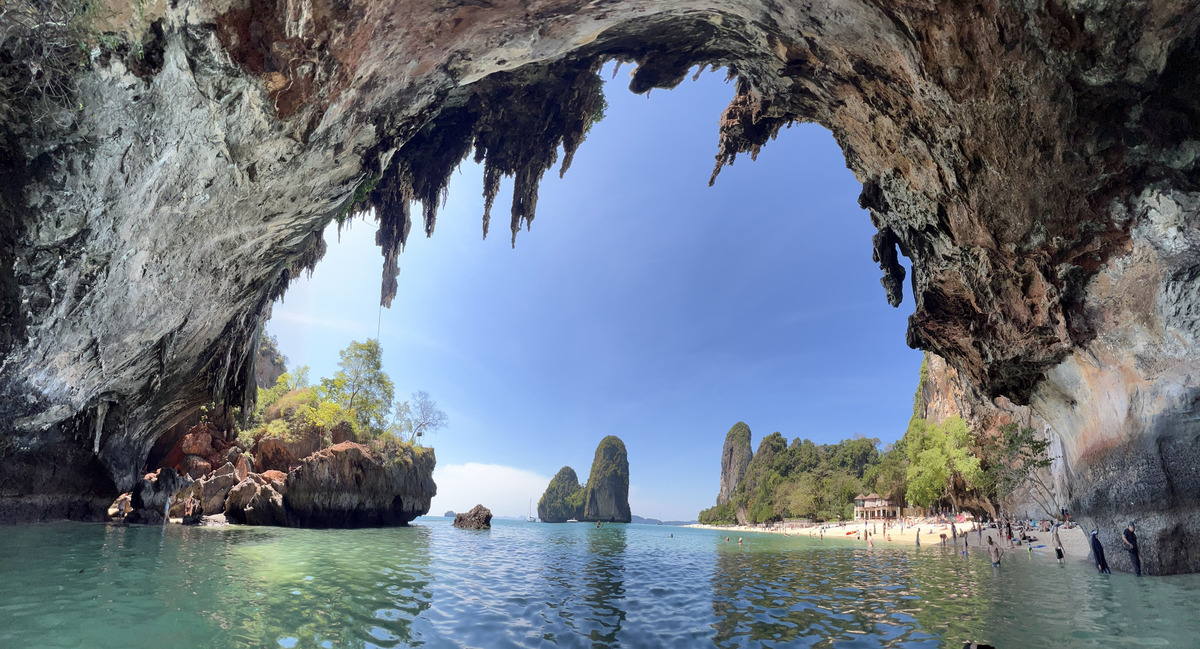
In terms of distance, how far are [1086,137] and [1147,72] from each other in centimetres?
140

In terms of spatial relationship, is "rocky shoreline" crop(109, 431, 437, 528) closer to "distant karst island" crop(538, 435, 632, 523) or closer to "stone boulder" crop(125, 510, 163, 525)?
"stone boulder" crop(125, 510, 163, 525)

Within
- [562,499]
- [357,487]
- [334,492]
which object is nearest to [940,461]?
[357,487]

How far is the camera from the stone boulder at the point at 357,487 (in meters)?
27.5

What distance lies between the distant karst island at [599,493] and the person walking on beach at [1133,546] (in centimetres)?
13325

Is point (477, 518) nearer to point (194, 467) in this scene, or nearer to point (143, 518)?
point (194, 467)

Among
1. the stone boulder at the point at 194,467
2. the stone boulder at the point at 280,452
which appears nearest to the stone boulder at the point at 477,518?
the stone boulder at the point at 280,452

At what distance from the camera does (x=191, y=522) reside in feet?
74.1

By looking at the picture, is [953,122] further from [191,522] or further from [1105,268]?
[191,522]

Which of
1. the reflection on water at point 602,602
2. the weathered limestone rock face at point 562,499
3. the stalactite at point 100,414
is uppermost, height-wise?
the stalactite at point 100,414

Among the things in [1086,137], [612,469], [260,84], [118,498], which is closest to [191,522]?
[118,498]

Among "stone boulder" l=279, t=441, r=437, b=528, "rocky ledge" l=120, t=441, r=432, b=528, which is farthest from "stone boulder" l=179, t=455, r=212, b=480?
"stone boulder" l=279, t=441, r=437, b=528

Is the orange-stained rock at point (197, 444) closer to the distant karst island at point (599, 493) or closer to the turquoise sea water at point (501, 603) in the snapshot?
the turquoise sea water at point (501, 603)

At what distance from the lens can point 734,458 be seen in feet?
481

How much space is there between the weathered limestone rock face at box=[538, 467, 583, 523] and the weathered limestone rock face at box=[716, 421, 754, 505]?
46481mm
